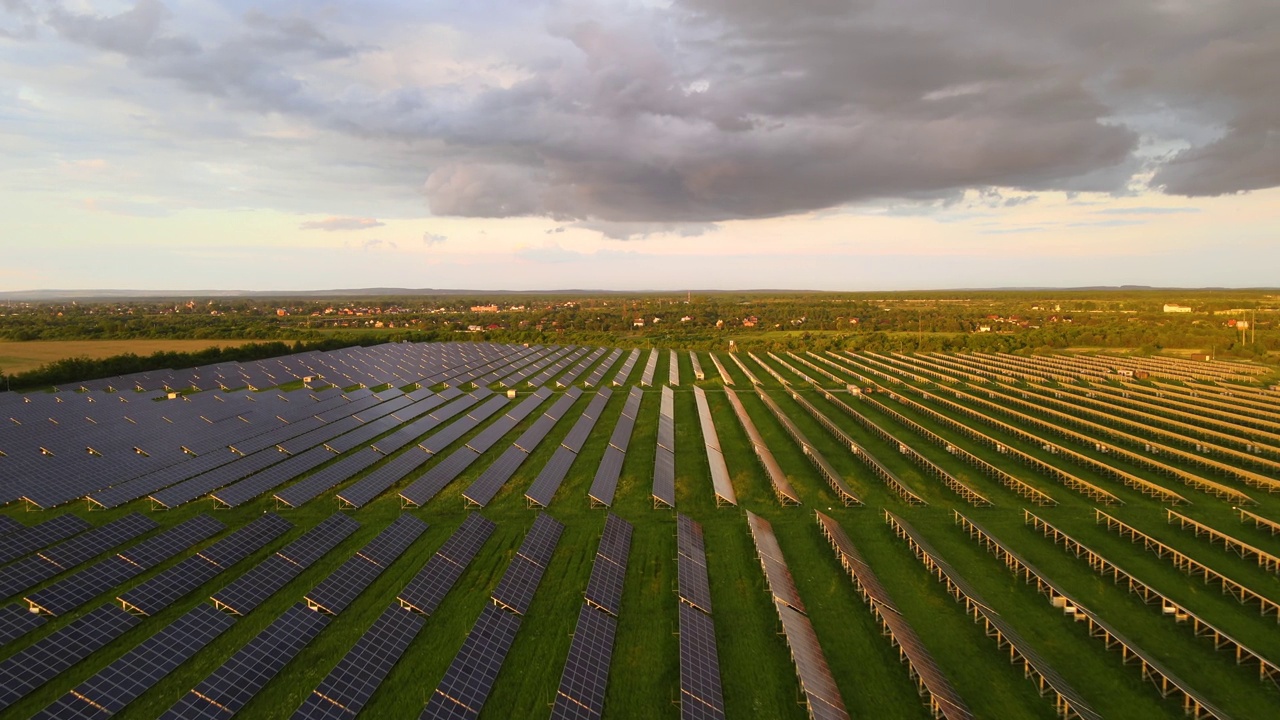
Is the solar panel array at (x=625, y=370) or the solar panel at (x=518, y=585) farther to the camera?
the solar panel array at (x=625, y=370)

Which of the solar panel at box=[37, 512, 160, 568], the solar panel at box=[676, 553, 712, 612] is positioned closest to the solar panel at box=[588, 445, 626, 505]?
the solar panel at box=[676, 553, 712, 612]

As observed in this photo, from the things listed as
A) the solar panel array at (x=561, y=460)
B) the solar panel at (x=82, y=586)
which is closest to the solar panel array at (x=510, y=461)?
the solar panel array at (x=561, y=460)

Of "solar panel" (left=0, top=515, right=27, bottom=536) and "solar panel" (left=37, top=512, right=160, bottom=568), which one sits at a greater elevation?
"solar panel" (left=0, top=515, right=27, bottom=536)

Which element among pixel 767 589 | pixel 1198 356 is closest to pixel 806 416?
pixel 767 589

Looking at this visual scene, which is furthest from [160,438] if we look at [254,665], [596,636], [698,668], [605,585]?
[698,668]

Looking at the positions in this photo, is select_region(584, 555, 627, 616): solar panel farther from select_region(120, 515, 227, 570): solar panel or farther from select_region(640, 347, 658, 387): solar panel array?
select_region(640, 347, 658, 387): solar panel array

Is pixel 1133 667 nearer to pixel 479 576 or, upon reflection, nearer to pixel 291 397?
pixel 479 576

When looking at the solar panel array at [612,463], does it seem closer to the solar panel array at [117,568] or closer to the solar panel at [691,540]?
the solar panel at [691,540]
